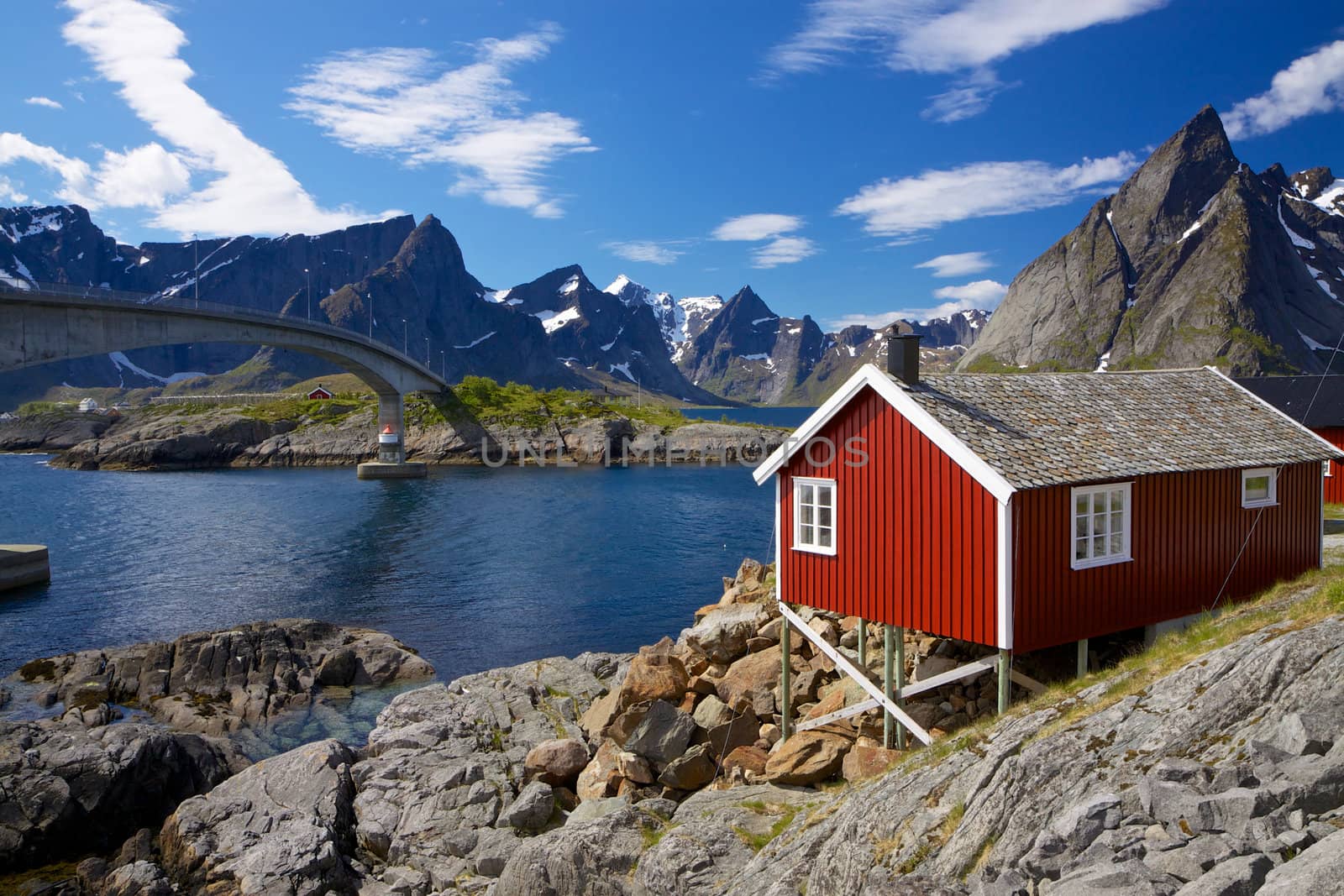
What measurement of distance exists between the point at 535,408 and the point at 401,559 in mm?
68106

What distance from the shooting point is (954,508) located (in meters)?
14.4

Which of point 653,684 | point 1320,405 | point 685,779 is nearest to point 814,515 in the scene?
point 653,684

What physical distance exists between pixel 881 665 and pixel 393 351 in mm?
85067

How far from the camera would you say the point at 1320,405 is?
35.1 meters

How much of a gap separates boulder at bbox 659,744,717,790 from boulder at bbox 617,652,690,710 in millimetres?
2624

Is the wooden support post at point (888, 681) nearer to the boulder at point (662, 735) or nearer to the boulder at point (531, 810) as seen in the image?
the boulder at point (662, 735)

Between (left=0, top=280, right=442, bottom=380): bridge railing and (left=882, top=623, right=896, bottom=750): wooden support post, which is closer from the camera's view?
(left=882, top=623, right=896, bottom=750): wooden support post

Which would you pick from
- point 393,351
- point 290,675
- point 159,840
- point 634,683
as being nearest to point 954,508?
point 634,683

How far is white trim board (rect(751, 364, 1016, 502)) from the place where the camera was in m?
13.8

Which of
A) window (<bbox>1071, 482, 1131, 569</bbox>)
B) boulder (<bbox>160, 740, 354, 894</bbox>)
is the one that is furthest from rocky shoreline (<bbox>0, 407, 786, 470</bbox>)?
window (<bbox>1071, 482, 1131, 569</bbox>)

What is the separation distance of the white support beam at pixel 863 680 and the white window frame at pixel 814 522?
130cm

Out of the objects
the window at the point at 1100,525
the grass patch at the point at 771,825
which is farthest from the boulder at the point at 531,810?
the window at the point at 1100,525

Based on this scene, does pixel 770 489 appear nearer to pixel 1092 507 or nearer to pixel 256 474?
pixel 256 474

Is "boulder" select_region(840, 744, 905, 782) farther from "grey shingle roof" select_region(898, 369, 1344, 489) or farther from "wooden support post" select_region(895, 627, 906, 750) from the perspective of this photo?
"grey shingle roof" select_region(898, 369, 1344, 489)
